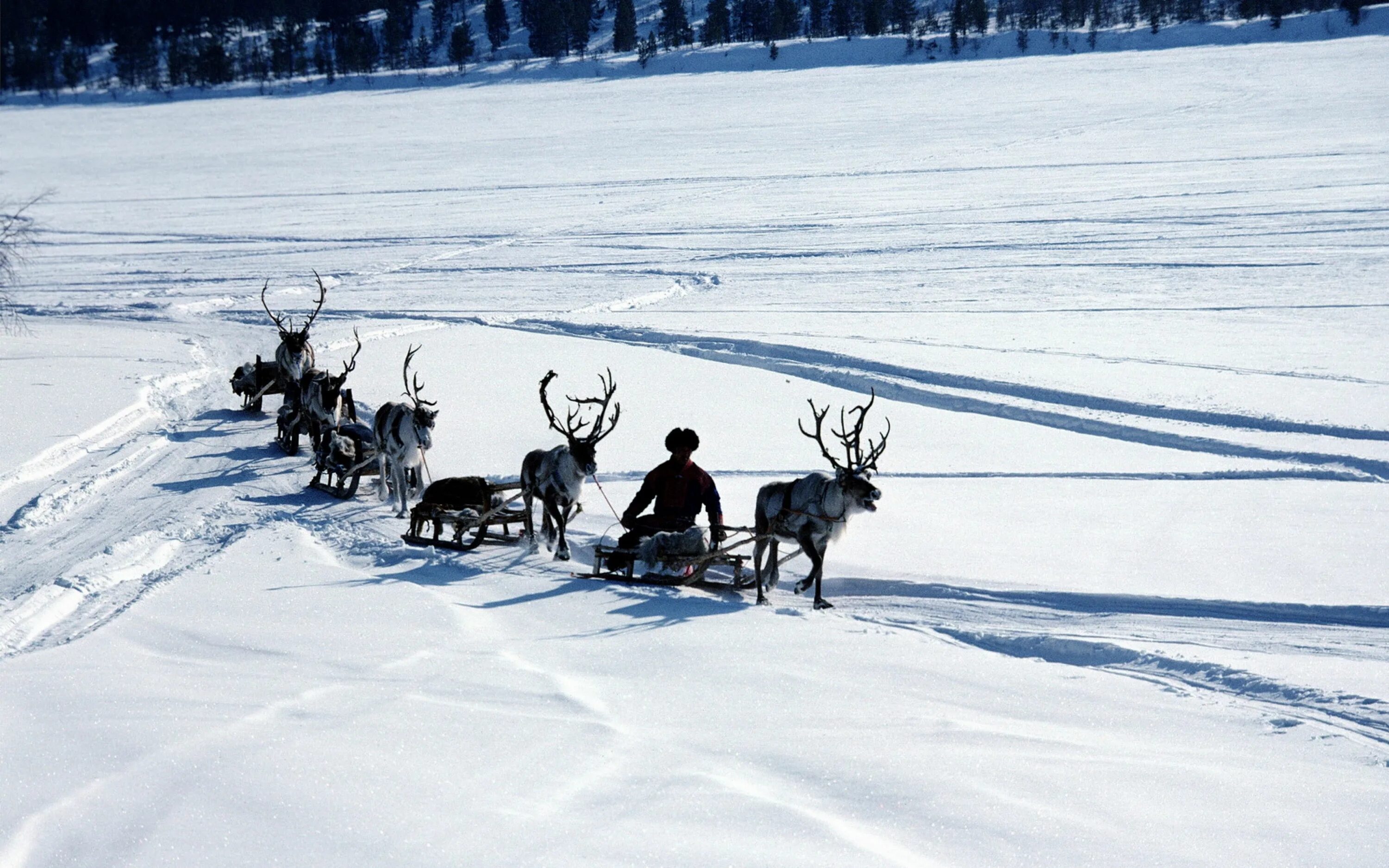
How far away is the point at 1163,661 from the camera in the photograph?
7.09 m

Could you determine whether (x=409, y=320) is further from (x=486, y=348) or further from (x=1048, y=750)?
(x=1048, y=750)

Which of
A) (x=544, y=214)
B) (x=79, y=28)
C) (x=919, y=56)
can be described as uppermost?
(x=79, y=28)

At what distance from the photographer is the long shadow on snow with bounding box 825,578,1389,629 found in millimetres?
7922

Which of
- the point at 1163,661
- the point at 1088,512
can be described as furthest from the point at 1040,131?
the point at 1163,661

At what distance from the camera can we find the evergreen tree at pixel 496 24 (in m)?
104

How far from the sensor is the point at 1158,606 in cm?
817

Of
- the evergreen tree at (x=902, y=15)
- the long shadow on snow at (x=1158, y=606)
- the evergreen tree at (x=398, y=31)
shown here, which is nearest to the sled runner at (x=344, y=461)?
the long shadow on snow at (x=1158, y=606)

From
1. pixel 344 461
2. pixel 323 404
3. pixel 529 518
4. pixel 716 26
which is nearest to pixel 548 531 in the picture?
pixel 529 518

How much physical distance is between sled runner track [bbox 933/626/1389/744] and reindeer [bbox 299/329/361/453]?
21.5 feet

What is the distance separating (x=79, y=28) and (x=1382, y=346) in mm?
116184

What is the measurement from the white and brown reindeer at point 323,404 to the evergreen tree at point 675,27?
7699cm

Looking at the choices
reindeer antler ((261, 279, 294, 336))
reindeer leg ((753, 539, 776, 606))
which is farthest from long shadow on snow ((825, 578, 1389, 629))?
reindeer antler ((261, 279, 294, 336))

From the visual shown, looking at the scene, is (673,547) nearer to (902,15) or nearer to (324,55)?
(902,15)

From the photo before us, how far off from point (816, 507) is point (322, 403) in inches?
227
